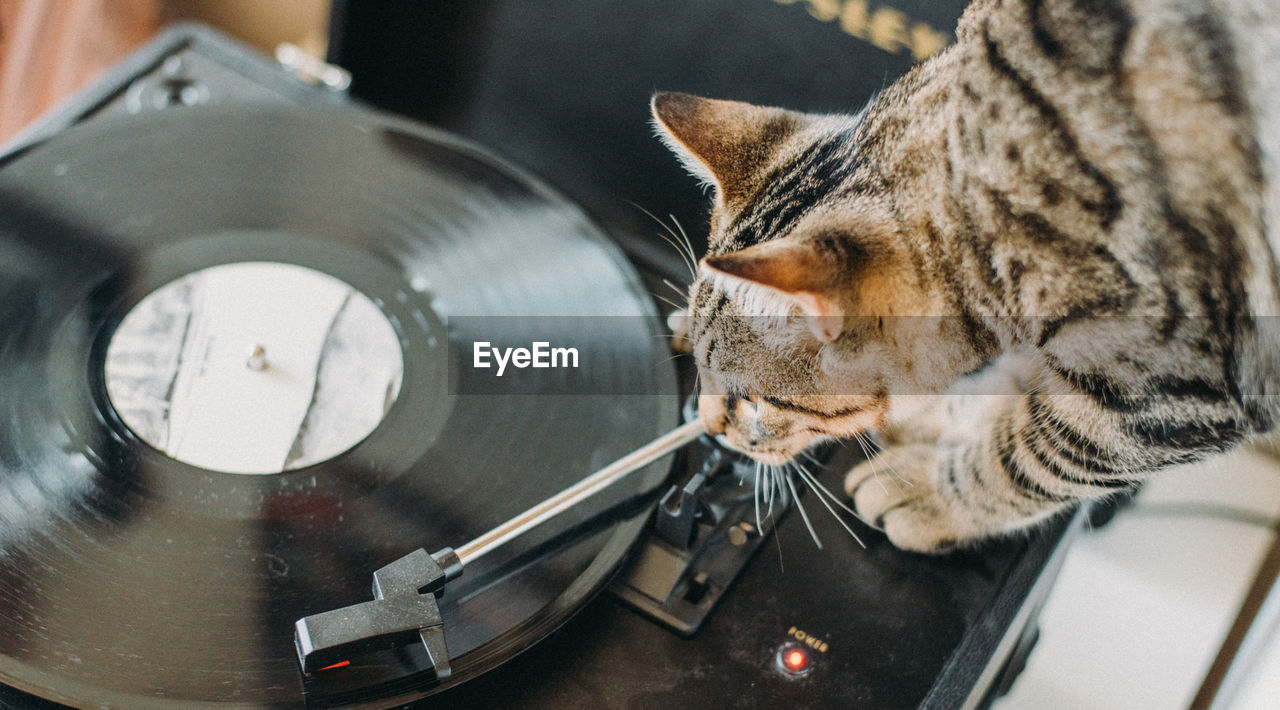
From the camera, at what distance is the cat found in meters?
0.68

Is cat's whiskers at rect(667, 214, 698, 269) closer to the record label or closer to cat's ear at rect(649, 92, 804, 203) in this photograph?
cat's ear at rect(649, 92, 804, 203)

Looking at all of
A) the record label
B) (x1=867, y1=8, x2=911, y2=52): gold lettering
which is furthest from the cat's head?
the record label

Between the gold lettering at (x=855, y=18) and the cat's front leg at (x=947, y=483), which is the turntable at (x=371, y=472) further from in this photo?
the gold lettering at (x=855, y=18)

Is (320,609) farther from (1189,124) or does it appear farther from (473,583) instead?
(1189,124)

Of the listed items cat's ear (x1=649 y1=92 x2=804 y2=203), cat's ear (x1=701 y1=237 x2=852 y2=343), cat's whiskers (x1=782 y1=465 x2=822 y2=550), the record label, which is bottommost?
the record label

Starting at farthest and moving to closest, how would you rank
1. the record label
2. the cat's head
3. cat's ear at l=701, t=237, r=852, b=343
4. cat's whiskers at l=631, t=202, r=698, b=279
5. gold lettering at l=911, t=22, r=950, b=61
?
cat's whiskers at l=631, t=202, r=698, b=279
gold lettering at l=911, t=22, r=950, b=61
the record label
the cat's head
cat's ear at l=701, t=237, r=852, b=343

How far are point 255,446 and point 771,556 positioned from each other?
0.48 meters

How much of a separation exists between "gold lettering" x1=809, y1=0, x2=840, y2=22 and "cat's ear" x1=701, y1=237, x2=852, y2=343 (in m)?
0.40

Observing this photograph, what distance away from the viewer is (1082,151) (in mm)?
697

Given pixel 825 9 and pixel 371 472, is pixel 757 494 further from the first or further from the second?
pixel 825 9

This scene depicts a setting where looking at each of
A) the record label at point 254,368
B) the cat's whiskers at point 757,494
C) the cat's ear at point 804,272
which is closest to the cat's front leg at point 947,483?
the cat's whiskers at point 757,494

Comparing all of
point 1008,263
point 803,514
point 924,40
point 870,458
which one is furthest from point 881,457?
point 924,40

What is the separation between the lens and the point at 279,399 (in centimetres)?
92

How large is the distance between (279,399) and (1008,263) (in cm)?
68
